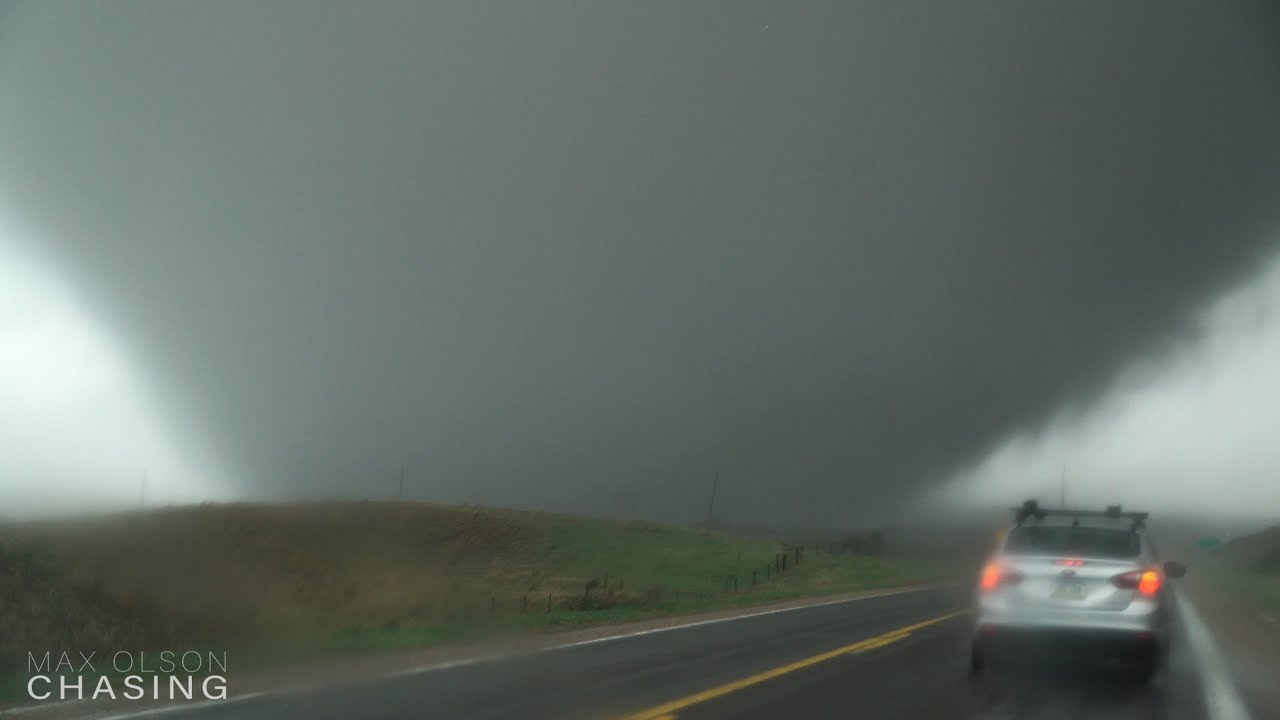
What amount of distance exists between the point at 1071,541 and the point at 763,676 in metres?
4.19

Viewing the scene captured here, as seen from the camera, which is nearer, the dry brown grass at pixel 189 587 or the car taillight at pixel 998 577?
the car taillight at pixel 998 577

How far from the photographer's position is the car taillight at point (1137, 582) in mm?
11914

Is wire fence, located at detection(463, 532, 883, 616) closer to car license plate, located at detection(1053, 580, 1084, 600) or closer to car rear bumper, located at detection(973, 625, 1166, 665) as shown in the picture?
car rear bumper, located at detection(973, 625, 1166, 665)

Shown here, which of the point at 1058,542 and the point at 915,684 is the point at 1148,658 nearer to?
the point at 1058,542

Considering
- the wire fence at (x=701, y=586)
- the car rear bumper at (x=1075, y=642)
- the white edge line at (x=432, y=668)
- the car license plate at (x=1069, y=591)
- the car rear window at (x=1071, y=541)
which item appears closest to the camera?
the white edge line at (x=432, y=668)

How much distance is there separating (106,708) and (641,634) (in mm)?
9814

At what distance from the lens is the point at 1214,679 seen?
43.8 feet

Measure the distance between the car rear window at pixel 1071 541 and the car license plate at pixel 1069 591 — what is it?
41 cm

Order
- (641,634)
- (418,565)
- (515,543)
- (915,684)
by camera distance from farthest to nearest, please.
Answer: (515,543)
(418,565)
(641,634)
(915,684)

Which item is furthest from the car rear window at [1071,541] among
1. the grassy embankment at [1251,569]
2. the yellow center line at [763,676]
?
the grassy embankment at [1251,569]

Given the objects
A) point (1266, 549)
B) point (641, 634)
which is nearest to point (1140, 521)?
point (641, 634)

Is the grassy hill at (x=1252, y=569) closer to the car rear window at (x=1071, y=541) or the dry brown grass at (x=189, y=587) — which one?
the car rear window at (x=1071, y=541)

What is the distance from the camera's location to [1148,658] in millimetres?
11906

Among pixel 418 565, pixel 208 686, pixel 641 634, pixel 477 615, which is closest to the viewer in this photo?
pixel 208 686
